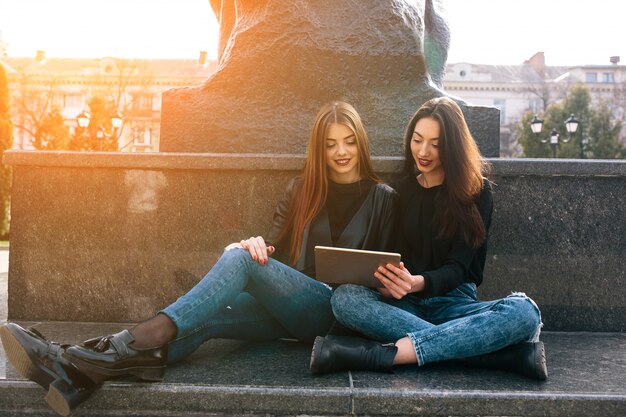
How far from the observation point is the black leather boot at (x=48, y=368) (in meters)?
1.94

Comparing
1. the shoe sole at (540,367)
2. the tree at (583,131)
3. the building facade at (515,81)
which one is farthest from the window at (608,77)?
the shoe sole at (540,367)

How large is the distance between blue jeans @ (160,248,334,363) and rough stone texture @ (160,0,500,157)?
141 cm

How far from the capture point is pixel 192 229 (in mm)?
3268

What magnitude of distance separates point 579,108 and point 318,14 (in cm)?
3089

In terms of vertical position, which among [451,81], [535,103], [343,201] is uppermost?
[451,81]

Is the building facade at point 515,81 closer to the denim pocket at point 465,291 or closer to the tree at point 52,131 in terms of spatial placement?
the tree at point 52,131

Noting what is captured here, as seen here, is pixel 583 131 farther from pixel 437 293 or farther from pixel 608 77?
pixel 437 293

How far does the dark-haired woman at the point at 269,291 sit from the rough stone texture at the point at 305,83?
986mm

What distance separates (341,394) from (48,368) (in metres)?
1.07

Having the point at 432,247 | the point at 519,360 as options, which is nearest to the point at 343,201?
the point at 432,247

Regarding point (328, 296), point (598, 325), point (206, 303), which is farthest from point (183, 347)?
point (598, 325)

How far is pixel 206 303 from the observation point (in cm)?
229

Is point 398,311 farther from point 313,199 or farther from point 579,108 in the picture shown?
point 579,108

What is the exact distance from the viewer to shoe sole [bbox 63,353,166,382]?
1978 millimetres
